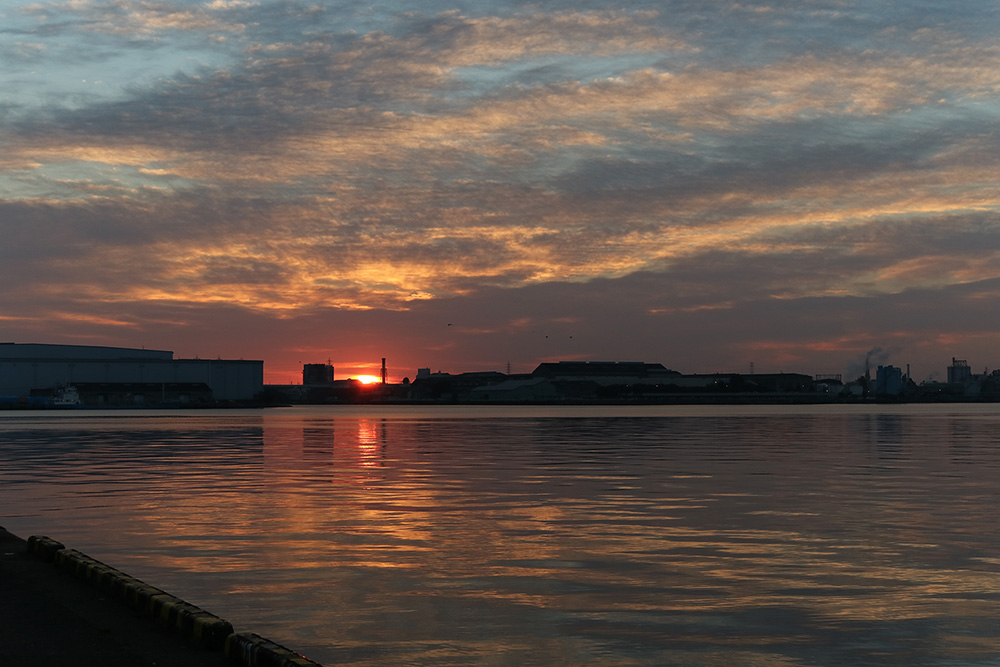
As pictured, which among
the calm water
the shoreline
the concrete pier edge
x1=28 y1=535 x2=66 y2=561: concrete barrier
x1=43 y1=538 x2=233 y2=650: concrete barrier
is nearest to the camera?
the concrete pier edge

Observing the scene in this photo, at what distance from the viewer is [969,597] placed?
18.7 meters

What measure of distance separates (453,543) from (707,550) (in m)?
6.24

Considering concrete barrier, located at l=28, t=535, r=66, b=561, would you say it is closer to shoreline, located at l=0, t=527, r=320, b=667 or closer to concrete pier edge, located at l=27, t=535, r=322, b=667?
concrete pier edge, located at l=27, t=535, r=322, b=667

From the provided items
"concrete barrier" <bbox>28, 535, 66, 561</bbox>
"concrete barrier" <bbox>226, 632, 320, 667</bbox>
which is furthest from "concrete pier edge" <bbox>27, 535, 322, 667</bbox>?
"concrete barrier" <bbox>28, 535, 66, 561</bbox>

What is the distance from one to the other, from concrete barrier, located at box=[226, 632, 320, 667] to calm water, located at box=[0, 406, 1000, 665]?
1.57 m

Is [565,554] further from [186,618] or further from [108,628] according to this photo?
[108,628]

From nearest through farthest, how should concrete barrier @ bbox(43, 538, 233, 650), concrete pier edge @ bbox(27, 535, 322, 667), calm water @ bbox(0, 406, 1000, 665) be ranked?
concrete pier edge @ bbox(27, 535, 322, 667) → concrete barrier @ bbox(43, 538, 233, 650) → calm water @ bbox(0, 406, 1000, 665)

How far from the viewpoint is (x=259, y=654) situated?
1284 cm

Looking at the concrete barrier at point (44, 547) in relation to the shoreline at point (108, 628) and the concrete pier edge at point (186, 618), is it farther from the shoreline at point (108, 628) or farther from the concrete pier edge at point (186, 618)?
the shoreline at point (108, 628)

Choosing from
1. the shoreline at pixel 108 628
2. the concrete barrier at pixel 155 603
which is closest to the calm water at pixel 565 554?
the concrete barrier at pixel 155 603

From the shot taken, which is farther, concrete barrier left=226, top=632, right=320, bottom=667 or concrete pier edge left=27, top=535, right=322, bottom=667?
concrete pier edge left=27, top=535, right=322, bottom=667

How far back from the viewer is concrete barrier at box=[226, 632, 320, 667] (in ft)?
40.7

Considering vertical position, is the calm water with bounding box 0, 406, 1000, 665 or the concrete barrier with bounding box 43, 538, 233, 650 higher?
the concrete barrier with bounding box 43, 538, 233, 650

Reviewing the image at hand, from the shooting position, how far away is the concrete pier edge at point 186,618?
1279 cm
